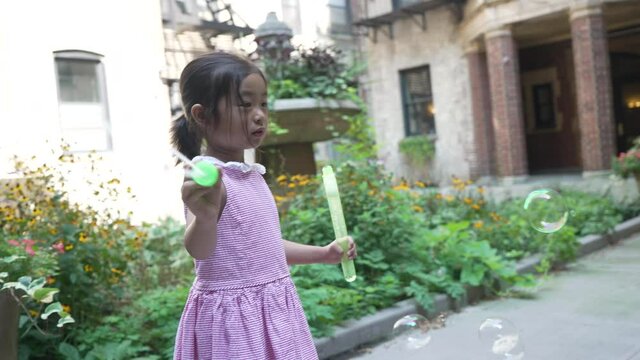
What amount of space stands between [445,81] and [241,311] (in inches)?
581

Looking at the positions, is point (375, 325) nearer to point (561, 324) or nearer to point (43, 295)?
point (561, 324)

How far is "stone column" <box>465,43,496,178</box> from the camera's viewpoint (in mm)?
14812

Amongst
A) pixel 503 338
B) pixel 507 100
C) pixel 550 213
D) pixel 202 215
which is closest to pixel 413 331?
pixel 503 338

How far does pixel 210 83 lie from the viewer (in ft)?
5.50

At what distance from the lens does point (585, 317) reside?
434 centimetres

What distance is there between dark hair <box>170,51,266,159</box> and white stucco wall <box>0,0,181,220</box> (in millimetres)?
7226

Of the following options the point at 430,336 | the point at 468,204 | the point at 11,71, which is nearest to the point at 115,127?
the point at 11,71

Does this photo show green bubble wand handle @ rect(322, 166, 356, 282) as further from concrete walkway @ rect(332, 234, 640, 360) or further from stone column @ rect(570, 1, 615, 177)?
stone column @ rect(570, 1, 615, 177)

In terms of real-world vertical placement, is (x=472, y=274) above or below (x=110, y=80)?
below

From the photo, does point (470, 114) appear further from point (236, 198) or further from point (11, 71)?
point (236, 198)

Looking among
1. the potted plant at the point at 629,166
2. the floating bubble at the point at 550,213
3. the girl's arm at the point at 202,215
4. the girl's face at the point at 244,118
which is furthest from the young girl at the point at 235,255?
the potted plant at the point at 629,166

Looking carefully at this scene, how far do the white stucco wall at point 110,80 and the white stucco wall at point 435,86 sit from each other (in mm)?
5755

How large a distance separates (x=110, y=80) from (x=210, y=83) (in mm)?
9975

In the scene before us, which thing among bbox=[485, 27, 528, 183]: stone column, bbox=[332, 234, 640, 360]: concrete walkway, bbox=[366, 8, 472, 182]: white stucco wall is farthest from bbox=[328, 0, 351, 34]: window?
bbox=[332, 234, 640, 360]: concrete walkway
